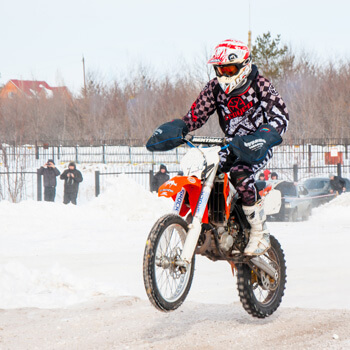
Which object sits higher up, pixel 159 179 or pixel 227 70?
pixel 227 70

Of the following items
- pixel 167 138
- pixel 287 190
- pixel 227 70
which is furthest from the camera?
pixel 287 190

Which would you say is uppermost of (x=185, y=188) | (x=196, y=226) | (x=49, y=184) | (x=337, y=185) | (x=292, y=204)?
(x=185, y=188)

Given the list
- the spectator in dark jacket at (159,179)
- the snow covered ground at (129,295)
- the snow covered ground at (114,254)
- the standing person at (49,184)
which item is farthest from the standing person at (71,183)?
the snow covered ground at (129,295)

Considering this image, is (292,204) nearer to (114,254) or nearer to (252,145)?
(114,254)

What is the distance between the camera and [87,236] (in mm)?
12555

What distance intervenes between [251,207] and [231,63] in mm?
1178

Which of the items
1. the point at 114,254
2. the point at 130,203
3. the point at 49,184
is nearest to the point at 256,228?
the point at 114,254

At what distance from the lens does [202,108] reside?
5.00 meters

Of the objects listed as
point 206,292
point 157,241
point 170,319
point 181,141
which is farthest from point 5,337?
point 206,292

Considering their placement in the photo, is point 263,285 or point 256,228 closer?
point 256,228

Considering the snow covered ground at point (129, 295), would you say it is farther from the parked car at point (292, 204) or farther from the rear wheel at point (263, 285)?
the parked car at point (292, 204)

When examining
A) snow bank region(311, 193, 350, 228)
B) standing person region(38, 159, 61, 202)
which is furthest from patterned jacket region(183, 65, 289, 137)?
standing person region(38, 159, 61, 202)

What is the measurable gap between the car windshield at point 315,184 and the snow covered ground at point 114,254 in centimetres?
124

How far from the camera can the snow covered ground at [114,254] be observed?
704 cm
